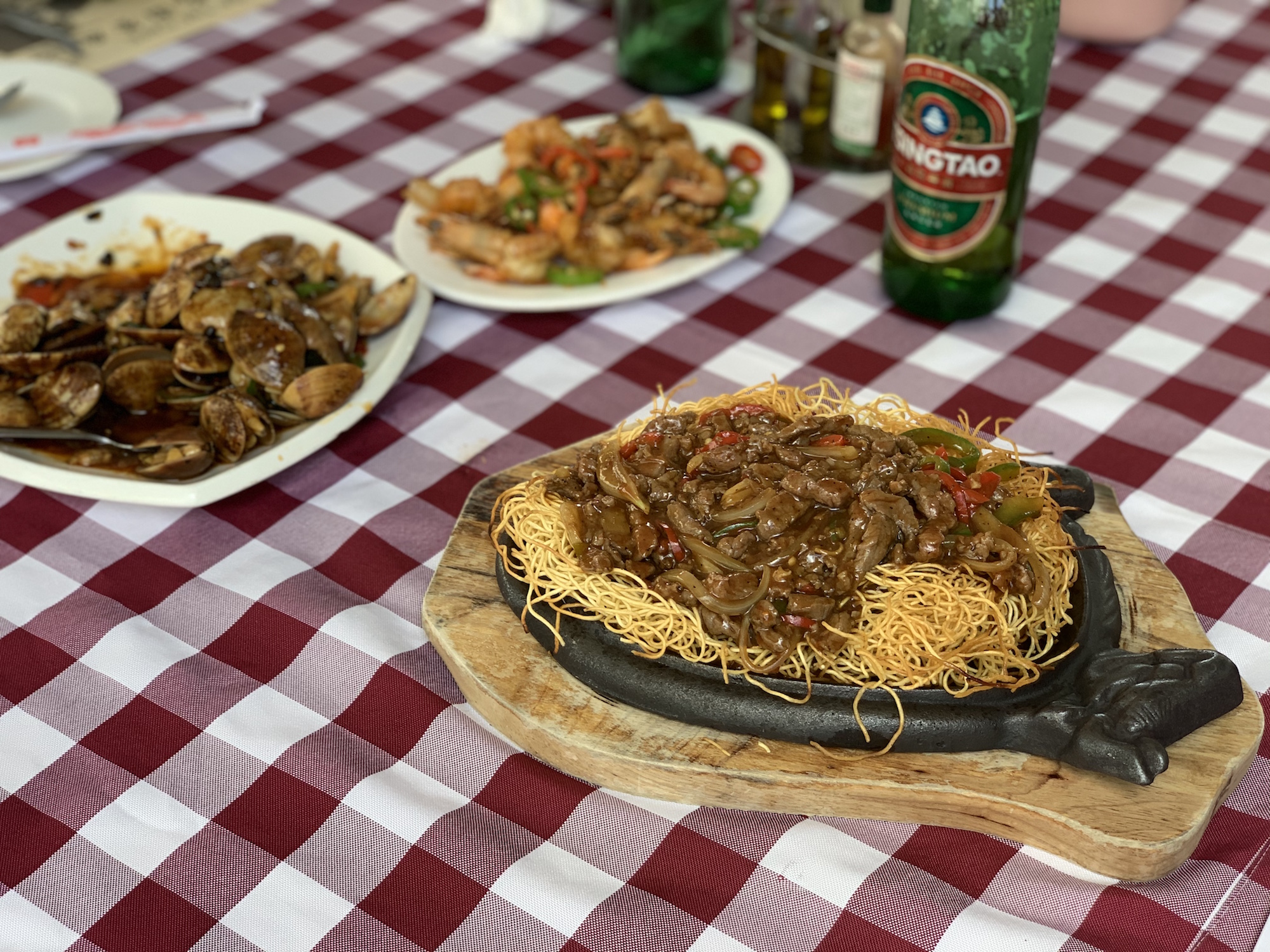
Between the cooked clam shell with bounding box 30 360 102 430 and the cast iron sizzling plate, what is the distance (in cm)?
111

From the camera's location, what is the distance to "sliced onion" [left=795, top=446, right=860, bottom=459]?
6.29 feet

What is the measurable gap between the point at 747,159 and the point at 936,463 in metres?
1.43

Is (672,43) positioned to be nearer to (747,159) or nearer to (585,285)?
(747,159)

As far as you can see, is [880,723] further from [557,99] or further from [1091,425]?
[557,99]

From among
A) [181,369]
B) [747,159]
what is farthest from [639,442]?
[747,159]

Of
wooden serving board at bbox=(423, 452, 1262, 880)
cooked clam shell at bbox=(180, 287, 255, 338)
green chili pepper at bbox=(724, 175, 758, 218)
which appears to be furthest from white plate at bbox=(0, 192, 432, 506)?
green chili pepper at bbox=(724, 175, 758, 218)

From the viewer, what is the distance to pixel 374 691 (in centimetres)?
197

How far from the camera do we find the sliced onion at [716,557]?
180cm

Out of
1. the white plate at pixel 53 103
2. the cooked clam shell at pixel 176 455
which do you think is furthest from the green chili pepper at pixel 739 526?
the white plate at pixel 53 103

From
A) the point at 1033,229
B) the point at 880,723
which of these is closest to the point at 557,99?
the point at 1033,229

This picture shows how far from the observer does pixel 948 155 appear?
2.41 m

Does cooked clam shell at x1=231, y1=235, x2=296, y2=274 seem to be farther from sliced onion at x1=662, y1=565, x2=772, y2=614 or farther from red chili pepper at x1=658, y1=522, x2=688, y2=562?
sliced onion at x1=662, y1=565, x2=772, y2=614

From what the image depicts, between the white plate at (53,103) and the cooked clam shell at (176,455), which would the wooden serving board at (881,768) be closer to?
the cooked clam shell at (176,455)

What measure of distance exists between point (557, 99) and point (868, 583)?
2312 millimetres
